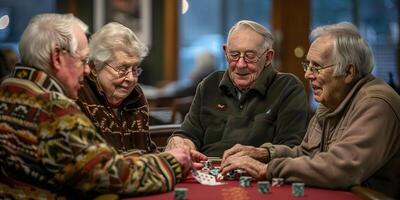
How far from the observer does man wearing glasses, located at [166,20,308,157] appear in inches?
148

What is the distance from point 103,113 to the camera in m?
3.43

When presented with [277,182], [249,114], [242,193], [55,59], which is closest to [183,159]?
[242,193]

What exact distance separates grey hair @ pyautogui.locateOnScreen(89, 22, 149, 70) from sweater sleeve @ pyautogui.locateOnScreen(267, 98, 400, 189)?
1.02 metres

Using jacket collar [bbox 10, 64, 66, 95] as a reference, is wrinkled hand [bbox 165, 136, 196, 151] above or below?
below

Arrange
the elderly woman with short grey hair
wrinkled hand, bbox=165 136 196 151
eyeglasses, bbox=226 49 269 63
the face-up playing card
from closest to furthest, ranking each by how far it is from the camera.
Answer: the face-up playing card < the elderly woman with short grey hair < wrinkled hand, bbox=165 136 196 151 < eyeglasses, bbox=226 49 269 63

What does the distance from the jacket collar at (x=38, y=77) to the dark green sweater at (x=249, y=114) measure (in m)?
1.44

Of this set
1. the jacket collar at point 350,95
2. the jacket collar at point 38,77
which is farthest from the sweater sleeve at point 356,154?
the jacket collar at point 38,77

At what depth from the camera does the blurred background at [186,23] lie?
976 cm

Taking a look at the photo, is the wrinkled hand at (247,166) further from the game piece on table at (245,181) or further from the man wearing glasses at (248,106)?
the man wearing glasses at (248,106)

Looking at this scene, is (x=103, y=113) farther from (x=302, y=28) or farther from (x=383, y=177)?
(x=302, y=28)

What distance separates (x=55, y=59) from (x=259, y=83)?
1.52 meters

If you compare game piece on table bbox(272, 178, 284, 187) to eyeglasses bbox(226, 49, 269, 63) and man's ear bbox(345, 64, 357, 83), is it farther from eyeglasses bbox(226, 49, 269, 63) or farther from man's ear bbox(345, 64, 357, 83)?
eyeglasses bbox(226, 49, 269, 63)

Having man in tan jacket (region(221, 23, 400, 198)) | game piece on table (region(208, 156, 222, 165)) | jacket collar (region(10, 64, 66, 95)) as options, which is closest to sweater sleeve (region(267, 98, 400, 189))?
man in tan jacket (region(221, 23, 400, 198))

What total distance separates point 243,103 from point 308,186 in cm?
111
